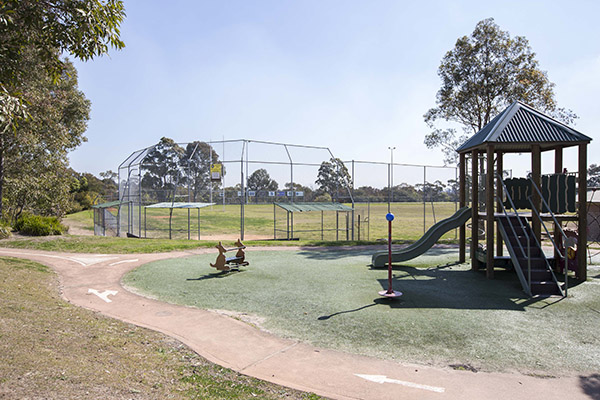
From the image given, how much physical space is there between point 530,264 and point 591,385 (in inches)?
195

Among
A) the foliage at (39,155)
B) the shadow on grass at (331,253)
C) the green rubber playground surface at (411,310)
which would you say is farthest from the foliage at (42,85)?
the shadow on grass at (331,253)

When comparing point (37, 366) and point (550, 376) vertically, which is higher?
point (37, 366)

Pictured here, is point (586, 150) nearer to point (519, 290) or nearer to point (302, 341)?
point (519, 290)

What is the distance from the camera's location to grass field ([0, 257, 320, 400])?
145 inches

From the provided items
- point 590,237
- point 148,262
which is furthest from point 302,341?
point 590,237

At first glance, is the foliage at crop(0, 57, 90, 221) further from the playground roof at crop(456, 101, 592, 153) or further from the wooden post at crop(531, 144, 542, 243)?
the wooden post at crop(531, 144, 542, 243)

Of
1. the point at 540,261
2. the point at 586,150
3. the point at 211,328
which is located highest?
the point at 586,150

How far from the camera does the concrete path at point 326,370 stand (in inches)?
166

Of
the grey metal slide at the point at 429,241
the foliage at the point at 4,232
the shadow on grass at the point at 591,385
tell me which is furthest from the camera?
the foliage at the point at 4,232

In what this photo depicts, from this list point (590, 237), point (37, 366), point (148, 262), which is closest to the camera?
point (37, 366)

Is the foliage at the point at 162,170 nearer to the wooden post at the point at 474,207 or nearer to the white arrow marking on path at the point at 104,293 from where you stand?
the white arrow marking on path at the point at 104,293

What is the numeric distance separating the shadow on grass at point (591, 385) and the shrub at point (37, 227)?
19561 mm

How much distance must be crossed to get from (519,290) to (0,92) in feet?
33.6

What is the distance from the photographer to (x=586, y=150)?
1017cm
